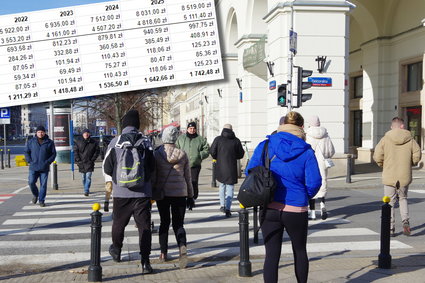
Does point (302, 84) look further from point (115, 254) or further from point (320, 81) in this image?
point (115, 254)

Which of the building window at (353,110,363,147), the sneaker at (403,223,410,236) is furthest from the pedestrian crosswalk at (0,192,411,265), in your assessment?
the building window at (353,110,363,147)

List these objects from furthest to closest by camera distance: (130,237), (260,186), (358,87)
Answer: (358,87) < (130,237) < (260,186)

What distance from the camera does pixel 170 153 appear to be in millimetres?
5809

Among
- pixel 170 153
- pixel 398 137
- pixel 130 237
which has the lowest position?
pixel 130 237

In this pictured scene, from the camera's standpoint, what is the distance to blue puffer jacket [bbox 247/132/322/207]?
4062 millimetres

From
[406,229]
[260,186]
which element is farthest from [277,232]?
[406,229]

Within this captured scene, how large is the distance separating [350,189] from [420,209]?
12.2 feet

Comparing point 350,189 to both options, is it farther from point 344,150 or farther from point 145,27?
point 145,27

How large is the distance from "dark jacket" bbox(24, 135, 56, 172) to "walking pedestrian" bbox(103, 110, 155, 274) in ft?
18.2

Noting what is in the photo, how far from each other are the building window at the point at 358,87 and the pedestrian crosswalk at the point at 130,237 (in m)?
18.6

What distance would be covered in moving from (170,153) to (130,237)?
7.64ft

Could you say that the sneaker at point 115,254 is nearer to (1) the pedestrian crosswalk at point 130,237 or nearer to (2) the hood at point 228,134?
(1) the pedestrian crosswalk at point 130,237

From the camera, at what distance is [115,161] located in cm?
545
